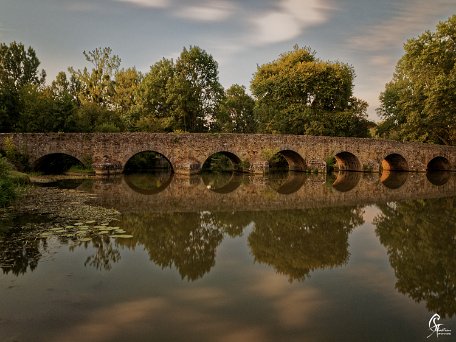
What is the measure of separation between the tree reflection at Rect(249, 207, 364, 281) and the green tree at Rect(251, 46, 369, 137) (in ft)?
74.0

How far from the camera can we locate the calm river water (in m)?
4.96

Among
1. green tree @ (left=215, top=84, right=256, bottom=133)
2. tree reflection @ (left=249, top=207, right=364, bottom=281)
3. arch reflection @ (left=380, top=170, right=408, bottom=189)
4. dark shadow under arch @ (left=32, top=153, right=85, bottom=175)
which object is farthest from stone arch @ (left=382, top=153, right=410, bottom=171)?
dark shadow under arch @ (left=32, top=153, right=85, bottom=175)

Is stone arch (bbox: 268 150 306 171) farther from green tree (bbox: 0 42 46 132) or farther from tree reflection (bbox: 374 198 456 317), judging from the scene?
green tree (bbox: 0 42 46 132)

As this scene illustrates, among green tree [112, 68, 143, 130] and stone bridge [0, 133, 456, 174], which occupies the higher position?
green tree [112, 68, 143, 130]

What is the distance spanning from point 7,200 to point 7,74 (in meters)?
38.1

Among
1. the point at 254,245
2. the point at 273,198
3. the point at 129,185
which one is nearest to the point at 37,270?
the point at 254,245

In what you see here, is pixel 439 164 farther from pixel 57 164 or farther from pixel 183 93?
pixel 57 164

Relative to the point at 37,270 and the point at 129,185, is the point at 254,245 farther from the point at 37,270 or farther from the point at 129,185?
the point at 129,185

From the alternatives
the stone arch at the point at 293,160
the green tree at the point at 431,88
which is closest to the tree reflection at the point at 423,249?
the stone arch at the point at 293,160

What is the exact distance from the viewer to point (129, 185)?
2078cm

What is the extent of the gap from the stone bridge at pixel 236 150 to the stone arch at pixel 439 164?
10 centimetres

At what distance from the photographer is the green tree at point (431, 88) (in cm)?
A: 3119

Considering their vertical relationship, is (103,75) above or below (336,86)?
above
